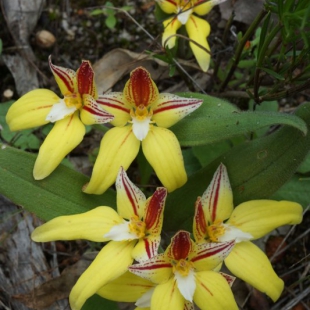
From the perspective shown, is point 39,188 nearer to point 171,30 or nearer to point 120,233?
point 120,233

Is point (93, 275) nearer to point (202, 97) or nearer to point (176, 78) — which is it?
point (202, 97)

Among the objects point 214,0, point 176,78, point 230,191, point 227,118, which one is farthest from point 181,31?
point 230,191

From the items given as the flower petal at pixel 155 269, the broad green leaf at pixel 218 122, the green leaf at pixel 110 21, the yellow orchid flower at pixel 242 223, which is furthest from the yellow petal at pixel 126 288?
the green leaf at pixel 110 21

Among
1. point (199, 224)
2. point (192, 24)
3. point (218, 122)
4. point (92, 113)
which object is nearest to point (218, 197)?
point (199, 224)

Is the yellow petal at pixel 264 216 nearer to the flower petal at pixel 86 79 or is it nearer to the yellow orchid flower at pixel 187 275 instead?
the yellow orchid flower at pixel 187 275

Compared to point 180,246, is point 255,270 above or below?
below

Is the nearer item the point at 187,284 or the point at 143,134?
the point at 187,284

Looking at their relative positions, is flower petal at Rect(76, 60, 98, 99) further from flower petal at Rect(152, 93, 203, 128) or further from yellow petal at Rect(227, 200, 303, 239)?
yellow petal at Rect(227, 200, 303, 239)
